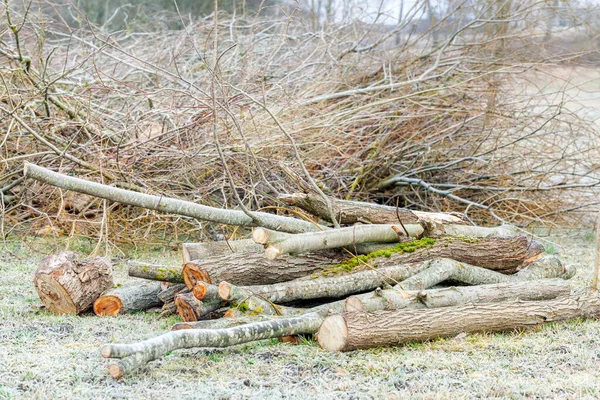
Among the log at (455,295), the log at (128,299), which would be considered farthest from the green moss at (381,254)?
the log at (128,299)

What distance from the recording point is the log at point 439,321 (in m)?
3.95

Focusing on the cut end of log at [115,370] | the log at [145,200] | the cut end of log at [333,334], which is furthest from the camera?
→ the log at [145,200]

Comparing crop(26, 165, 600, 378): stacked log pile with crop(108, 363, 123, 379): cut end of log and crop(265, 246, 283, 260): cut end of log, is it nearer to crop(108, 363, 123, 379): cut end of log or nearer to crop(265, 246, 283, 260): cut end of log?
crop(265, 246, 283, 260): cut end of log

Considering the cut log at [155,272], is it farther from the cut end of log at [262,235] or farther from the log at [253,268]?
the cut end of log at [262,235]

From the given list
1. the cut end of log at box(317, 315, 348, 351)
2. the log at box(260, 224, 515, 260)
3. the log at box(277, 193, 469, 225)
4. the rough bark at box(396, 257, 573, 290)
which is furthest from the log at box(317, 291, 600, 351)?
the log at box(277, 193, 469, 225)

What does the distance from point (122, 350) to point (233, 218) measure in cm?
159

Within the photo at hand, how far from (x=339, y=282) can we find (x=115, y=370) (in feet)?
5.59

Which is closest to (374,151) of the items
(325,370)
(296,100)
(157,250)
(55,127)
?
(296,100)

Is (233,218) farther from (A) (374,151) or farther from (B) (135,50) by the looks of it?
(B) (135,50)

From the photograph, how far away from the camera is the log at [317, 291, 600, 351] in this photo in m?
3.95

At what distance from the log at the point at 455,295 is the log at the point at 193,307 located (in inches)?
31.4

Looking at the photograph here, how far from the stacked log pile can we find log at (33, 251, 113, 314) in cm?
2

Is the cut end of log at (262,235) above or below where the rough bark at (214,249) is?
above

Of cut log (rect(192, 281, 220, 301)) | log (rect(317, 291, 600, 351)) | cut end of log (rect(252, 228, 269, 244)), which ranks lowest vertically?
log (rect(317, 291, 600, 351))
